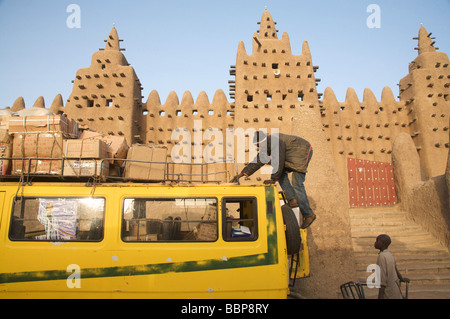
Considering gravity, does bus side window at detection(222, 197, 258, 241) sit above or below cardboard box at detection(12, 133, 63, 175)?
below

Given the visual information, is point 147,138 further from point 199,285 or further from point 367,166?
point 199,285

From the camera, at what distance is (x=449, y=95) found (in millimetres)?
15422

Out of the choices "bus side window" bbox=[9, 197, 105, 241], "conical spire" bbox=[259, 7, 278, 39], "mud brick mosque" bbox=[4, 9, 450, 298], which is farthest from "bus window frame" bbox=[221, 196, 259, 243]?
"conical spire" bbox=[259, 7, 278, 39]

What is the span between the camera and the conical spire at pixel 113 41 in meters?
16.6

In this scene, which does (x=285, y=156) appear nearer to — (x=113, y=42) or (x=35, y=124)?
(x=35, y=124)

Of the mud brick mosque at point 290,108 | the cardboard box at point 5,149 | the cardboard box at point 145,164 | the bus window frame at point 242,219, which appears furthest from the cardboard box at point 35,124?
the mud brick mosque at point 290,108

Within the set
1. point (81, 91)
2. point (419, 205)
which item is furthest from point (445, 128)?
point (81, 91)

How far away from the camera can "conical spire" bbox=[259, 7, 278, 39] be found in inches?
674

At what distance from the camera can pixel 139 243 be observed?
3.94 m

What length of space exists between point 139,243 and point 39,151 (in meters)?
2.33

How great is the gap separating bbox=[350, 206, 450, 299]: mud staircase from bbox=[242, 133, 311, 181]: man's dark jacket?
4.45 meters

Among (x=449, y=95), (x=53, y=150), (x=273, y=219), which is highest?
(x=449, y=95)

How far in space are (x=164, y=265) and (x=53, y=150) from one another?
2639mm

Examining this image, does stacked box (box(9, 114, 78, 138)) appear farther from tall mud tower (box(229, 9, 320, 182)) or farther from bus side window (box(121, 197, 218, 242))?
tall mud tower (box(229, 9, 320, 182))
